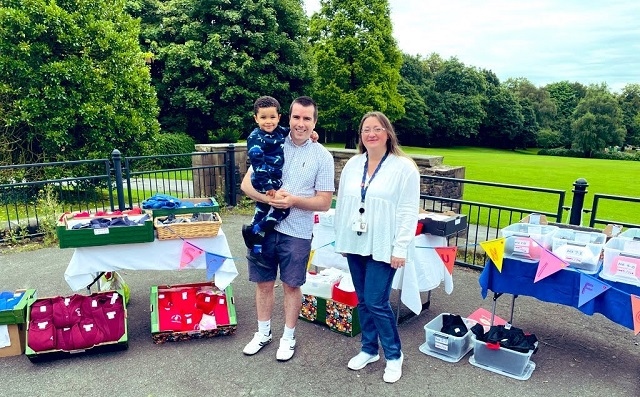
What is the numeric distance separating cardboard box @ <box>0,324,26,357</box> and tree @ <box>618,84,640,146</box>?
64281 millimetres

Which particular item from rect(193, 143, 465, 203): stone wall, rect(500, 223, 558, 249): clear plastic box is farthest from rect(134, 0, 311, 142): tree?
rect(500, 223, 558, 249): clear plastic box

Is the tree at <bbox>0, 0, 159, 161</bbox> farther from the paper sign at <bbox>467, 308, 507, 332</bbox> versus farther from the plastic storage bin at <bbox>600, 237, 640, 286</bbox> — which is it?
the plastic storage bin at <bbox>600, 237, 640, 286</bbox>

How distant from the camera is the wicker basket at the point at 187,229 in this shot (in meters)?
3.61

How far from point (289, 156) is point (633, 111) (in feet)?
222

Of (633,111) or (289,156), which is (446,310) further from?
(633,111)

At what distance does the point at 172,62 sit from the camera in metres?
18.4

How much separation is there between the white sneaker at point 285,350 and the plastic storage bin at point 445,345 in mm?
1091

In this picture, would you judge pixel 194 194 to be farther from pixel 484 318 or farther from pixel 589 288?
pixel 589 288

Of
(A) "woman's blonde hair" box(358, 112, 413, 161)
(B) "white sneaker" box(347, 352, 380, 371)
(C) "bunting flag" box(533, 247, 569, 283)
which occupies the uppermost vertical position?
(A) "woman's blonde hair" box(358, 112, 413, 161)

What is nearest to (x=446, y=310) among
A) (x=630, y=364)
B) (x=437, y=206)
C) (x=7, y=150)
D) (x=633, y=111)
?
(x=630, y=364)

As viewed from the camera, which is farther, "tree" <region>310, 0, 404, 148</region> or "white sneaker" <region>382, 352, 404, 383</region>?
"tree" <region>310, 0, 404, 148</region>

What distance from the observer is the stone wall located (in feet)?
23.0

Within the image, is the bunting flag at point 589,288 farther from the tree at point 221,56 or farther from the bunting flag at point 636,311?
the tree at point 221,56

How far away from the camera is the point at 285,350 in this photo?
344cm
